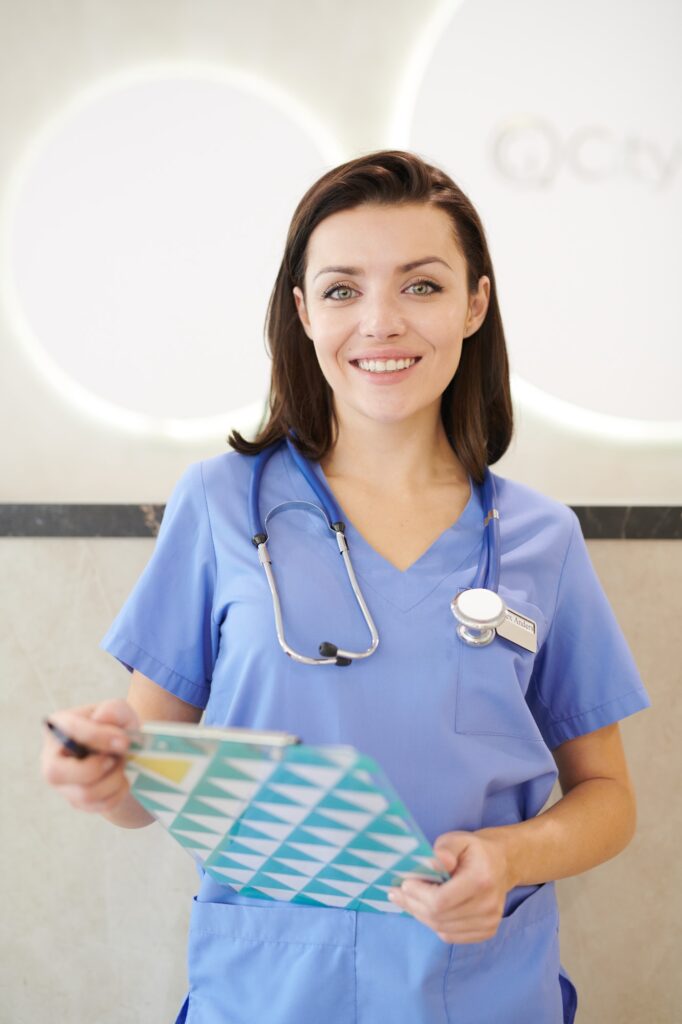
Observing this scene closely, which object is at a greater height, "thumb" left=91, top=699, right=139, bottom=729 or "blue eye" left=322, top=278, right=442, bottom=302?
"blue eye" left=322, top=278, right=442, bottom=302

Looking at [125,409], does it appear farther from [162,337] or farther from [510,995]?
[510,995]

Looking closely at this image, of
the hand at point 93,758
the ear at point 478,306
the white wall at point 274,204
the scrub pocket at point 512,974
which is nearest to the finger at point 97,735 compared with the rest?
the hand at point 93,758

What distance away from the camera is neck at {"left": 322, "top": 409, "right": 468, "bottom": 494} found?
119cm

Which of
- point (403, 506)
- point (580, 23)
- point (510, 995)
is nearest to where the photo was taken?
point (510, 995)

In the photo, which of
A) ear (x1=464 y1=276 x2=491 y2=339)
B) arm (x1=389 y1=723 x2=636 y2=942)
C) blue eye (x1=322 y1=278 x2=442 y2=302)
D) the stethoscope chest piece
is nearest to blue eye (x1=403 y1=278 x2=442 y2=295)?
blue eye (x1=322 y1=278 x2=442 y2=302)

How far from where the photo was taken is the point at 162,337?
1.54 m

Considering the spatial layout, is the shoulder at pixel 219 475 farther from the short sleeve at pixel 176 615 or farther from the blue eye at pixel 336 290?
the blue eye at pixel 336 290

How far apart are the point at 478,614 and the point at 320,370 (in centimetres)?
45

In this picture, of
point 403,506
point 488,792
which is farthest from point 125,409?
point 488,792

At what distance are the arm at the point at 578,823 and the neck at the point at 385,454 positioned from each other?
1.34ft

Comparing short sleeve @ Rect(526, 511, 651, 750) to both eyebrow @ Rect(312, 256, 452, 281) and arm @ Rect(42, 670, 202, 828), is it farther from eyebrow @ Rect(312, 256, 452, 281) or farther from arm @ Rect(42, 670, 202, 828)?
arm @ Rect(42, 670, 202, 828)

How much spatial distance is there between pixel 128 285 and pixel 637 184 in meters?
0.87

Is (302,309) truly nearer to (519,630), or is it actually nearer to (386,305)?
(386,305)

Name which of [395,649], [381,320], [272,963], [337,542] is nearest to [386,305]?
[381,320]
